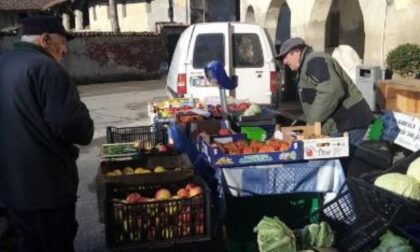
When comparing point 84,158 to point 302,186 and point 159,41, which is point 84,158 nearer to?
point 302,186

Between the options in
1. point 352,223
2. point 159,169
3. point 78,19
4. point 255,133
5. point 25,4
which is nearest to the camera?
point 352,223

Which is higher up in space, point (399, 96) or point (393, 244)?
point (399, 96)

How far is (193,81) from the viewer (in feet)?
27.5

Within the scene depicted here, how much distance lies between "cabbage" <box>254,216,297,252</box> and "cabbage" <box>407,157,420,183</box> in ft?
3.06

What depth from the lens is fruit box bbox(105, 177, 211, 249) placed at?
3.63 metres

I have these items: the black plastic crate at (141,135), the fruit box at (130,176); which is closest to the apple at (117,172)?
the fruit box at (130,176)

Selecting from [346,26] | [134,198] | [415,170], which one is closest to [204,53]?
[134,198]

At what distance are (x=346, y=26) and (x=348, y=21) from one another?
0.18m

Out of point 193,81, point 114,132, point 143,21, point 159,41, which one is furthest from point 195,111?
point 143,21

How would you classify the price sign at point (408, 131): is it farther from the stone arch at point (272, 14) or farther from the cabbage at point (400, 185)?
the stone arch at point (272, 14)

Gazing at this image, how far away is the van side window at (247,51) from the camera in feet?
→ 28.8

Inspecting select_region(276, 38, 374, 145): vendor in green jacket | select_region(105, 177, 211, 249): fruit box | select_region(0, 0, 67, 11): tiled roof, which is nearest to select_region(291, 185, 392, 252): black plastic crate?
select_region(105, 177, 211, 249): fruit box

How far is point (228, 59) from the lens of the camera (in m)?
8.66

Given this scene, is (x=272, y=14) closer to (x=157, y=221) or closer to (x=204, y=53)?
(x=204, y=53)
